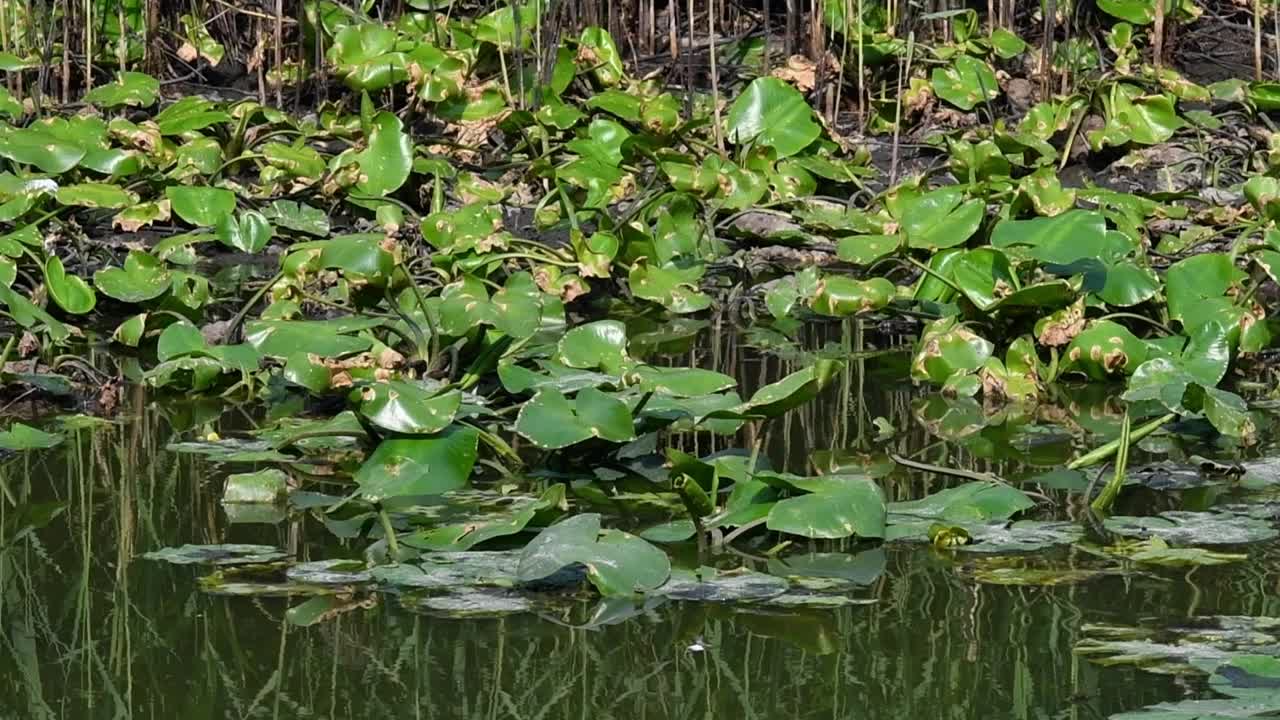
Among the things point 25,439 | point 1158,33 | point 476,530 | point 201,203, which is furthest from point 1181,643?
point 1158,33

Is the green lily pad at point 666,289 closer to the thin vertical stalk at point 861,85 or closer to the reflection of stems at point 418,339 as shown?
the reflection of stems at point 418,339

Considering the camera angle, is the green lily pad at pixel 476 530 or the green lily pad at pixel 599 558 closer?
the green lily pad at pixel 599 558

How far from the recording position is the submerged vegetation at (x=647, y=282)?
2.81 metres

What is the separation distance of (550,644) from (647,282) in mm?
2368

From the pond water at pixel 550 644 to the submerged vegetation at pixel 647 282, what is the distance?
0.06 m

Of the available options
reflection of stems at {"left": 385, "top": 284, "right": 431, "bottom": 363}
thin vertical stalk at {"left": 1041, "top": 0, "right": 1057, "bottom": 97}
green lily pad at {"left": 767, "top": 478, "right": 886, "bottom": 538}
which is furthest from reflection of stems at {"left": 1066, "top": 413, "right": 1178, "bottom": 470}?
thin vertical stalk at {"left": 1041, "top": 0, "right": 1057, "bottom": 97}

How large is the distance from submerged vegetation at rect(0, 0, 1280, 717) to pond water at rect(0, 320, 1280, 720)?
0.18 ft

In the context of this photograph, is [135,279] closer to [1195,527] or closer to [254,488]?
[254,488]

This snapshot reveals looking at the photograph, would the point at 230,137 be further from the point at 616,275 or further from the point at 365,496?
the point at 365,496

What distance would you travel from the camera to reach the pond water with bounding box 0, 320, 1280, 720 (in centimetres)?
219

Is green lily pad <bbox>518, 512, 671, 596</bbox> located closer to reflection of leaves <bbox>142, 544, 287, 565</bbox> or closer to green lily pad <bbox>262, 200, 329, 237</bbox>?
reflection of leaves <bbox>142, 544, 287, 565</bbox>

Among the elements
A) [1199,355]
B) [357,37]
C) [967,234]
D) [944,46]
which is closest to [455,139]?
[357,37]

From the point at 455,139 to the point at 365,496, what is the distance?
336 centimetres

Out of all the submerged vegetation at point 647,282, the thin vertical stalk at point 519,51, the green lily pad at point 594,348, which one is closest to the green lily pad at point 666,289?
the submerged vegetation at point 647,282
